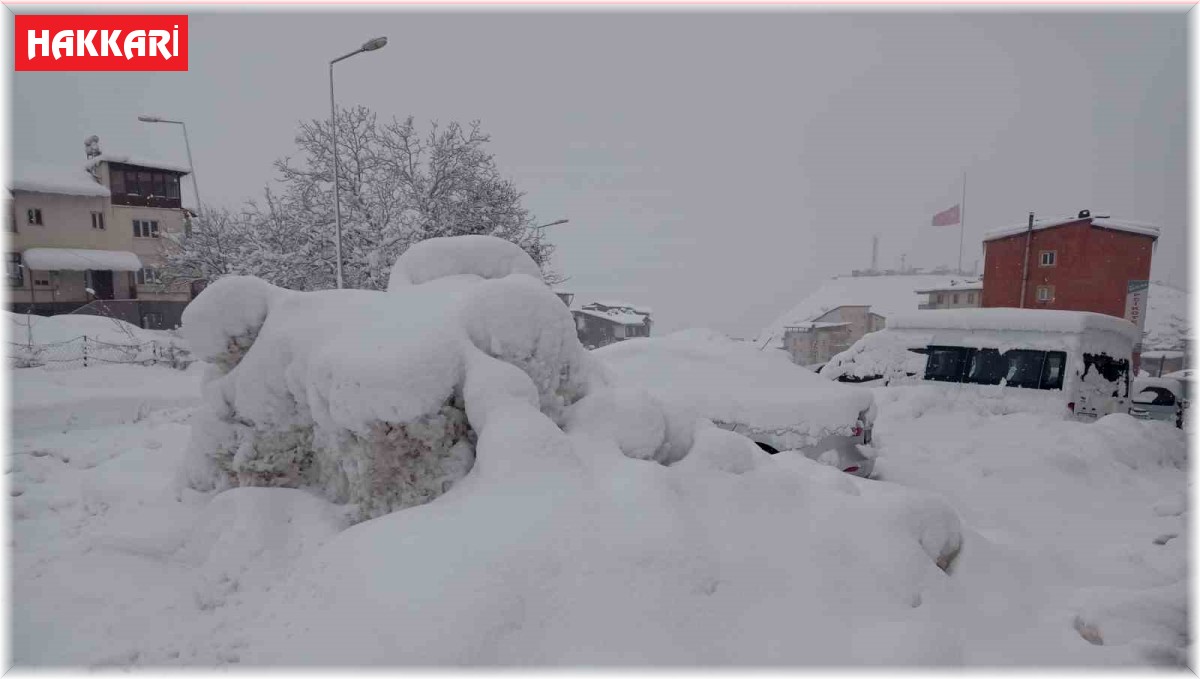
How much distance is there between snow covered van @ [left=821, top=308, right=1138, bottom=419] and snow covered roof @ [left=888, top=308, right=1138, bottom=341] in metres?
0.01

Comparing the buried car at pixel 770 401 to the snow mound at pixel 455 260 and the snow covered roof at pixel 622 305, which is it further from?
Result: the snow covered roof at pixel 622 305

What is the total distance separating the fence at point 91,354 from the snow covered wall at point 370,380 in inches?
A: 518

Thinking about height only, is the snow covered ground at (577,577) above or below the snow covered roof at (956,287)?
below

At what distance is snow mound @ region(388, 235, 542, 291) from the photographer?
4934 mm

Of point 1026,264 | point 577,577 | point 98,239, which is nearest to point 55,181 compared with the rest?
point 98,239

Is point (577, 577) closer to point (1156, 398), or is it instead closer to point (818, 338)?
point (1156, 398)

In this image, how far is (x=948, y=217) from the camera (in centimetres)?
2812

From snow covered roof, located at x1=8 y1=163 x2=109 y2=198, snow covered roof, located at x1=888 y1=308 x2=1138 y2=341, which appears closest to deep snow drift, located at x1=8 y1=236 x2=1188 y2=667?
snow covered roof, located at x1=888 y1=308 x2=1138 y2=341

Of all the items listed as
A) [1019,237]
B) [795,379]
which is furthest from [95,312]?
[1019,237]

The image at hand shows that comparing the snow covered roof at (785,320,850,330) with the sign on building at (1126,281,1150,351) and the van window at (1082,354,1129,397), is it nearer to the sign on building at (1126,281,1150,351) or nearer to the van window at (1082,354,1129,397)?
the sign on building at (1126,281,1150,351)

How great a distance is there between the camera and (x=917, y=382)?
1138cm

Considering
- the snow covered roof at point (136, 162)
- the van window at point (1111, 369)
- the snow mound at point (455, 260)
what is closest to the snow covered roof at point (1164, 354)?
the van window at point (1111, 369)

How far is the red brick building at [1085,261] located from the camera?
2139 cm

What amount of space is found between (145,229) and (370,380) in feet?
→ 112
